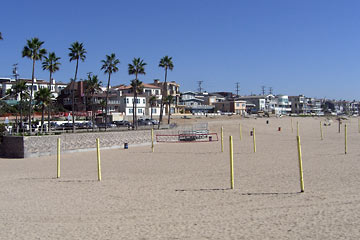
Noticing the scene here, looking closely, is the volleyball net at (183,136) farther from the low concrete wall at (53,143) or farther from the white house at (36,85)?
the white house at (36,85)

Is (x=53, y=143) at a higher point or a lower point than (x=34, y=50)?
lower

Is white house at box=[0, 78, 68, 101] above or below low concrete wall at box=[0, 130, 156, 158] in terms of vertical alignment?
above

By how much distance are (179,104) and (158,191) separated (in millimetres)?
88152

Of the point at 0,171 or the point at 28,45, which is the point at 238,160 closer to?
the point at 0,171

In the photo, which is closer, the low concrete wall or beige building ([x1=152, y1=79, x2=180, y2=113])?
the low concrete wall

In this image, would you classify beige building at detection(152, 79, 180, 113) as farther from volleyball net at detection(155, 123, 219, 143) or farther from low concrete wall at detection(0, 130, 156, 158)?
low concrete wall at detection(0, 130, 156, 158)

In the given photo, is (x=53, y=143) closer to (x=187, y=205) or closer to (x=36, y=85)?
(x=187, y=205)

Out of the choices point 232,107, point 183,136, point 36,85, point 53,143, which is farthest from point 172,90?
point 53,143

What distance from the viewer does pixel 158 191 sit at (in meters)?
11.8

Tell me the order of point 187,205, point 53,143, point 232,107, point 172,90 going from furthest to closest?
1. point 232,107
2. point 172,90
3. point 53,143
4. point 187,205

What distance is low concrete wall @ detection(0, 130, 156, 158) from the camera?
26531 mm

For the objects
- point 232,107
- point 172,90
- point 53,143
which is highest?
point 172,90

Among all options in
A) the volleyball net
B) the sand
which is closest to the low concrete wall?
the volleyball net

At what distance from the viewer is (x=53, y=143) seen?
28.0 metres
